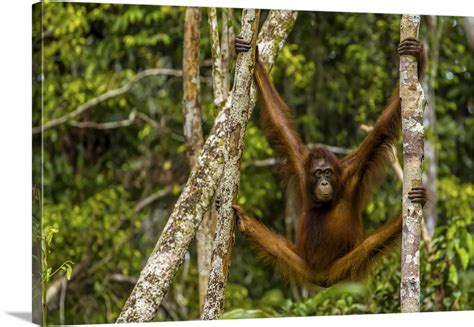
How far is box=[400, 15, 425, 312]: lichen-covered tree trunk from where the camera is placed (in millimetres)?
4758

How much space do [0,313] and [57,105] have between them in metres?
3.71

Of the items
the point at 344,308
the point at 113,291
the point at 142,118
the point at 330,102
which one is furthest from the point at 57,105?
the point at 344,308

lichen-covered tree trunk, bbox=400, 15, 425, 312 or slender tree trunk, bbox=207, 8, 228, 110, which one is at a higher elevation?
slender tree trunk, bbox=207, 8, 228, 110

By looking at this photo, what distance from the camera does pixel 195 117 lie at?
5.93 metres

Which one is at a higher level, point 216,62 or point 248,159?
point 216,62

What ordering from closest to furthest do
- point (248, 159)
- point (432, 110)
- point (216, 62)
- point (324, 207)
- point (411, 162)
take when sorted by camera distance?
point (411, 162)
point (216, 62)
point (324, 207)
point (432, 110)
point (248, 159)

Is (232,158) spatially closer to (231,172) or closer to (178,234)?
(231,172)

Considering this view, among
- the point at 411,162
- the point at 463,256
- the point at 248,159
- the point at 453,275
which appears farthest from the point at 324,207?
the point at 248,159

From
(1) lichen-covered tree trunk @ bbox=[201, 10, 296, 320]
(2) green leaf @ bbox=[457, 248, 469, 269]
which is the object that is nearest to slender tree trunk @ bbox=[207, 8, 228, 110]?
(1) lichen-covered tree trunk @ bbox=[201, 10, 296, 320]

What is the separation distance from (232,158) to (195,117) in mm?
1179

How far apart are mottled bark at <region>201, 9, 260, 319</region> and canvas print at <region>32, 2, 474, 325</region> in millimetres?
883

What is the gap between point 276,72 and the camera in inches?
333

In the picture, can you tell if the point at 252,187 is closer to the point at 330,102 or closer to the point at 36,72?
the point at 330,102

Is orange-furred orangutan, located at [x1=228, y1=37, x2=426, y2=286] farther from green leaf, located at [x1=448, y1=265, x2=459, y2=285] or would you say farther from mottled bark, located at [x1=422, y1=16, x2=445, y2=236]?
mottled bark, located at [x1=422, y1=16, x2=445, y2=236]
